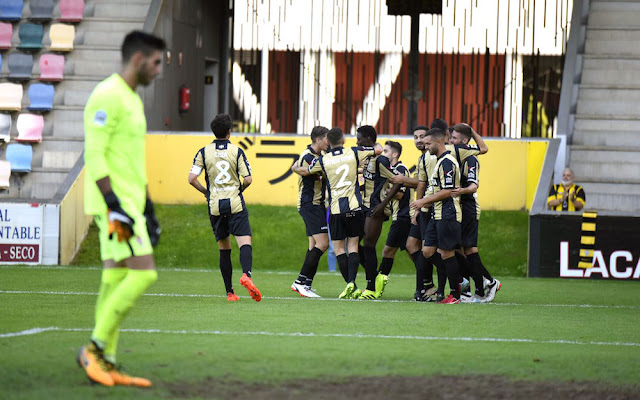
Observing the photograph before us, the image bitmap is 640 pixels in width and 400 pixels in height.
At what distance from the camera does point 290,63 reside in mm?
27281

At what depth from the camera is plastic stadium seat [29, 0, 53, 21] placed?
930 inches

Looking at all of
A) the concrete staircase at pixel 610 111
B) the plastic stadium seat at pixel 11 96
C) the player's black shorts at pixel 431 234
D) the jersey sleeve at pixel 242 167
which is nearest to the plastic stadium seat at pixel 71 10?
the plastic stadium seat at pixel 11 96

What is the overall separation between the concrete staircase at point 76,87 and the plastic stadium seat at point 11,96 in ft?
1.99

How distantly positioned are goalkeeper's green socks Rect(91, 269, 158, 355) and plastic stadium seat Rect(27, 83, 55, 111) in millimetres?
16283

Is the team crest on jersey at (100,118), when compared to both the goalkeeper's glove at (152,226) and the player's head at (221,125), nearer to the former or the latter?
the goalkeeper's glove at (152,226)

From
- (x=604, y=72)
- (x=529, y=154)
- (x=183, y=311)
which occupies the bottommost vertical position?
(x=183, y=311)

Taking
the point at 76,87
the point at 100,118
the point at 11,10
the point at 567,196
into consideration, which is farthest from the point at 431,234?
the point at 11,10

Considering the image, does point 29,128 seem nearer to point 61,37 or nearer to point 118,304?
point 61,37

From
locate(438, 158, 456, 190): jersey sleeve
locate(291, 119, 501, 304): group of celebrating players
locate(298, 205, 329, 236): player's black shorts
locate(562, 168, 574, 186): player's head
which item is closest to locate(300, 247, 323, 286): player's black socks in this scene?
locate(291, 119, 501, 304): group of celebrating players

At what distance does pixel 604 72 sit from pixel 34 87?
11.7 metres

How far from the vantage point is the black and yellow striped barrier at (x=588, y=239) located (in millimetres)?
16641

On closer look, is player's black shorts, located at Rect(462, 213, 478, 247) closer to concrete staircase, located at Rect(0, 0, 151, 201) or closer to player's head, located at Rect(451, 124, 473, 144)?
player's head, located at Rect(451, 124, 473, 144)

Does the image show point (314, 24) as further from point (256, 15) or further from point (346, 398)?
point (346, 398)

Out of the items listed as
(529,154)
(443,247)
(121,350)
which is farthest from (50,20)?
(121,350)
